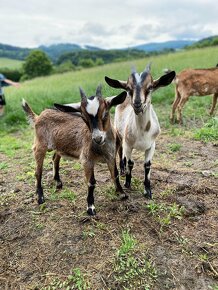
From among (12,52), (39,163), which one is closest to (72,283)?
(39,163)

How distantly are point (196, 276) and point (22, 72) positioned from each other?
52453 millimetres

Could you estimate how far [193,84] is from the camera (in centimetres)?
876

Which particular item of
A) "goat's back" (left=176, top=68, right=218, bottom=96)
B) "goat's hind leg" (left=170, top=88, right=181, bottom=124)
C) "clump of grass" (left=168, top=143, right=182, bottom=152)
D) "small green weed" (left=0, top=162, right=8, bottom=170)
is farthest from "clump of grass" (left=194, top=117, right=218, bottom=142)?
"small green weed" (left=0, top=162, right=8, bottom=170)

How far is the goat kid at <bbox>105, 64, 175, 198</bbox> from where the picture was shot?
357 cm

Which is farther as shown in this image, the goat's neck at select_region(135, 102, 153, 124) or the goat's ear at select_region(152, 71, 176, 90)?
the goat's neck at select_region(135, 102, 153, 124)

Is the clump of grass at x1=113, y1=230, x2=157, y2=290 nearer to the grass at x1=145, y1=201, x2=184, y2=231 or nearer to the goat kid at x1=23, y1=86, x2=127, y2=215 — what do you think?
the grass at x1=145, y1=201, x2=184, y2=231

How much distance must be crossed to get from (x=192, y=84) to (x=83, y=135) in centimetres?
548

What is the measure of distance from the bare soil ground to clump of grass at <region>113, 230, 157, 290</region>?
18 mm

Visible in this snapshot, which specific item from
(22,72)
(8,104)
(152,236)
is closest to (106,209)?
(152,236)

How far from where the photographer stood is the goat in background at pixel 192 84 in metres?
8.69

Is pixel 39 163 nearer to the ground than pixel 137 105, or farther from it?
nearer to the ground

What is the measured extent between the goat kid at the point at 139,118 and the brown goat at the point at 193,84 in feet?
13.1

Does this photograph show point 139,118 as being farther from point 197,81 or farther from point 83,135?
point 197,81

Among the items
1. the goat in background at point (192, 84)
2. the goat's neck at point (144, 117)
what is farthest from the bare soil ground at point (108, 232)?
the goat in background at point (192, 84)
